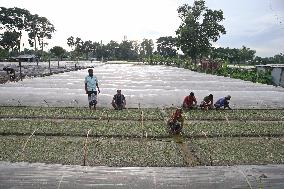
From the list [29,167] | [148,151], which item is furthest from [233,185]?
[29,167]

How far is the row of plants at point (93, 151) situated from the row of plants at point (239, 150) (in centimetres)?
96

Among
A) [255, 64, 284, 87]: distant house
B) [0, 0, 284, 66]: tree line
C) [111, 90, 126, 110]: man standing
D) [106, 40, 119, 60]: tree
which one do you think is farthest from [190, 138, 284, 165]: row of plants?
[106, 40, 119, 60]: tree

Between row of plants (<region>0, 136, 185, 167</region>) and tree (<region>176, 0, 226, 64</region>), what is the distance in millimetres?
65919

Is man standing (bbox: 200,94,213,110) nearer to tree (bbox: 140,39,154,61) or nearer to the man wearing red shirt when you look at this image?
the man wearing red shirt

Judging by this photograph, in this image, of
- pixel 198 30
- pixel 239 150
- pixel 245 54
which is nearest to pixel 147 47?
pixel 245 54

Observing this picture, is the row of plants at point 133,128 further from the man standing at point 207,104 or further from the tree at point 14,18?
the tree at point 14,18

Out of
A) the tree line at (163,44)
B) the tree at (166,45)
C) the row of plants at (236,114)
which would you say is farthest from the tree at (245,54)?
the row of plants at (236,114)

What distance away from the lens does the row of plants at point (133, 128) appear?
13750mm

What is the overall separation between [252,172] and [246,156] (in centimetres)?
207

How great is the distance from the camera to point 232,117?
17.8m

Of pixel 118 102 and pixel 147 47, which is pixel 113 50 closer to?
pixel 147 47

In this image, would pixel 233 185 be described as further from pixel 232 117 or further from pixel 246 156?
pixel 232 117

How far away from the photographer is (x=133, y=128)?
48.3 feet

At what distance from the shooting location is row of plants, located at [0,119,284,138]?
45.1 ft
